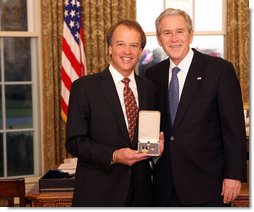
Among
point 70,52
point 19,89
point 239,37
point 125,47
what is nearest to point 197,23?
point 239,37

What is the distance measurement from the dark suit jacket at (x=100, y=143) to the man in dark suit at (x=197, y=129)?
17cm

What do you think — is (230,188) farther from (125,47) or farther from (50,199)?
(50,199)

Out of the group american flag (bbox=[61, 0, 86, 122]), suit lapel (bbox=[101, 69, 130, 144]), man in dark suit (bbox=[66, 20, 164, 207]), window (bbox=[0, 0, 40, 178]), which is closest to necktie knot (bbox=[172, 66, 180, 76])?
man in dark suit (bbox=[66, 20, 164, 207])

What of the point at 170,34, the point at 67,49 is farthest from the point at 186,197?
the point at 67,49

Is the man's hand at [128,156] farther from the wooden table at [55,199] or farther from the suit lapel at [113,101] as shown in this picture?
the wooden table at [55,199]

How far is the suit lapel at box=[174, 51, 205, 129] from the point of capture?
1.92 m

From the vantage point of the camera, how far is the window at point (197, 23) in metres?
5.30

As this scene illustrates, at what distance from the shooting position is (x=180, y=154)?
195 cm

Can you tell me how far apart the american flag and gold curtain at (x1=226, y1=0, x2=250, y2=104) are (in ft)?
5.78

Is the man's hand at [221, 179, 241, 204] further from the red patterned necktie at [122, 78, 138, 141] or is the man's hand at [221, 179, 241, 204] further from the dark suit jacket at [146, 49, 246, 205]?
the red patterned necktie at [122, 78, 138, 141]

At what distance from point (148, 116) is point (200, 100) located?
32 centimetres

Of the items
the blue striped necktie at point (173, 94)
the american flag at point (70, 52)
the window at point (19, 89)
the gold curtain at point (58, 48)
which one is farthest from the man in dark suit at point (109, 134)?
the window at point (19, 89)

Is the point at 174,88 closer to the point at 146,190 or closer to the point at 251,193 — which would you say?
the point at 146,190

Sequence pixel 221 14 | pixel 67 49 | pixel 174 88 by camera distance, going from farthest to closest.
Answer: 1. pixel 221 14
2. pixel 67 49
3. pixel 174 88
